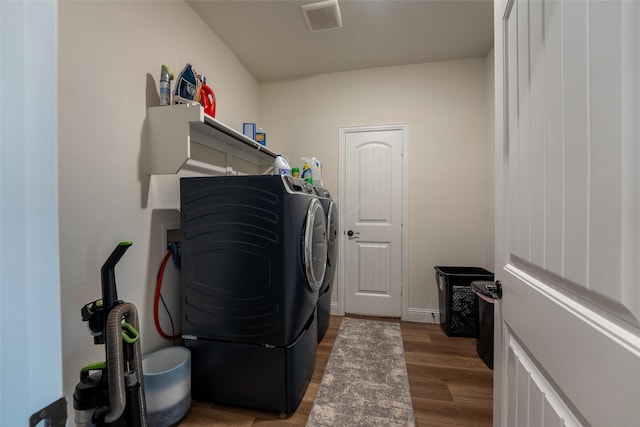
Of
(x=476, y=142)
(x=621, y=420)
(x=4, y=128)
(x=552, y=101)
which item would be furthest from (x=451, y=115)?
(x=4, y=128)

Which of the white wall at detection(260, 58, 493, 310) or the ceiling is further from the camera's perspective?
the white wall at detection(260, 58, 493, 310)

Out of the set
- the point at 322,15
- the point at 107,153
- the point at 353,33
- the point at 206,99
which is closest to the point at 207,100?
the point at 206,99

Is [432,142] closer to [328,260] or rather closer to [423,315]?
[328,260]

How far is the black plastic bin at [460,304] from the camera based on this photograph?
90.3 inches

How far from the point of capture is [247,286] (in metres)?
1.41

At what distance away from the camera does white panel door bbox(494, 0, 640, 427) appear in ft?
1.19

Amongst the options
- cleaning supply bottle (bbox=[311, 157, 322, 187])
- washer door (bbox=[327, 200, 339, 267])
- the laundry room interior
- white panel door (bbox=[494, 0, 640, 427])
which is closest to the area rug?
the laundry room interior

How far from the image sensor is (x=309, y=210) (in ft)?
5.16

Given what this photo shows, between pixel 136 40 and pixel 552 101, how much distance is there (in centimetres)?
192

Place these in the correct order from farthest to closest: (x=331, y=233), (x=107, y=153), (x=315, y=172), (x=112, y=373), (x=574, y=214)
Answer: (x=315, y=172)
(x=331, y=233)
(x=107, y=153)
(x=112, y=373)
(x=574, y=214)

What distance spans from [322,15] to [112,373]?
2.41 metres

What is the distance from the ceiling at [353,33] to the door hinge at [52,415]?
2312 mm

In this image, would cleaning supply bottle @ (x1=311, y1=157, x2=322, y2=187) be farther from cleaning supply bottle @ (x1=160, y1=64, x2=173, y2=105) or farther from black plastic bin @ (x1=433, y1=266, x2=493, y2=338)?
black plastic bin @ (x1=433, y1=266, x2=493, y2=338)

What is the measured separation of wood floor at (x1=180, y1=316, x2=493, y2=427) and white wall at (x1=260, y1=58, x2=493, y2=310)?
601 mm
